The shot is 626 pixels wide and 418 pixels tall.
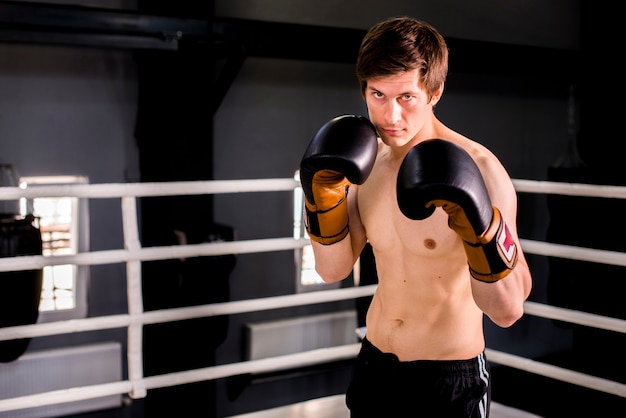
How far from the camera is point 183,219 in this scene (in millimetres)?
4289

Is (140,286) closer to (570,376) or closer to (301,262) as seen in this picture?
(570,376)

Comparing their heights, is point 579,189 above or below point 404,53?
below

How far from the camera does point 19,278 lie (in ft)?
12.1

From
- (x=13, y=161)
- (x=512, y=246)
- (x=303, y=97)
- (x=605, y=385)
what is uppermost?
(x=303, y=97)

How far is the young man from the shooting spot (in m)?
1.19

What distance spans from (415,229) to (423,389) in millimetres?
324

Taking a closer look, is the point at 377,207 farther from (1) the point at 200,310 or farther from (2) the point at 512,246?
(1) the point at 200,310

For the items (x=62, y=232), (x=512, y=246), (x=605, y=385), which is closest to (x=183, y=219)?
(x=62, y=232)

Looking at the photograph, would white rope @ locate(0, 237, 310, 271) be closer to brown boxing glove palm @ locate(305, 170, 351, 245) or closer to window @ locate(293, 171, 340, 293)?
brown boxing glove palm @ locate(305, 170, 351, 245)

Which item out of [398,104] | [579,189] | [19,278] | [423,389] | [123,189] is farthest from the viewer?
[19,278]

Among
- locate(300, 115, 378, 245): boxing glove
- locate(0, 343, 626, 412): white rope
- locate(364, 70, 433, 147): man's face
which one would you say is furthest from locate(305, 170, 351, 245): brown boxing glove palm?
locate(0, 343, 626, 412): white rope

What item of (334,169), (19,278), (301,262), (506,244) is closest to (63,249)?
(19,278)

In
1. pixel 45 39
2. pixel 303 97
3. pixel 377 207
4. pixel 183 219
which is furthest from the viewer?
pixel 303 97

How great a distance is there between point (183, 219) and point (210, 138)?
1.78 feet
